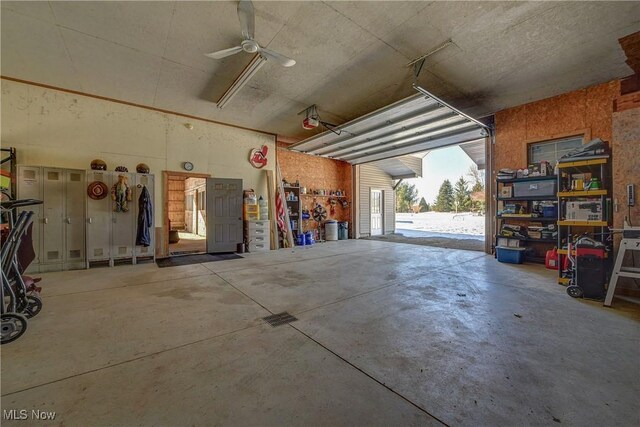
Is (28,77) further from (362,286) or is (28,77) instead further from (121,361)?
(362,286)

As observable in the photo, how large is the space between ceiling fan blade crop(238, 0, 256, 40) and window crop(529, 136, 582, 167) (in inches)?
253

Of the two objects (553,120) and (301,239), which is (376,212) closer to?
(301,239)

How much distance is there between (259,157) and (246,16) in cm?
501

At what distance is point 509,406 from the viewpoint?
1479 mm

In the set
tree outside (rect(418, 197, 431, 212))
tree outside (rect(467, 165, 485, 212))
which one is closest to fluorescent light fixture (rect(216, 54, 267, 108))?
tree outside (rect(467, 165, 485, 212))

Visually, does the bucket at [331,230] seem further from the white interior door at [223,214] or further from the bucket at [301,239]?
the white interior door at [223,214]

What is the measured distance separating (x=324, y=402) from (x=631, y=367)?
232 cm

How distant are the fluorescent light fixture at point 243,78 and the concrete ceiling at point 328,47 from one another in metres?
0.16

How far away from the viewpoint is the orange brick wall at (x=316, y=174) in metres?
9.13

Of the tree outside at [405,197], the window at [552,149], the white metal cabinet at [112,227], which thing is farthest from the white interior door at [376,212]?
the tree outside at [405,197]

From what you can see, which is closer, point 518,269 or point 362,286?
point 362,286

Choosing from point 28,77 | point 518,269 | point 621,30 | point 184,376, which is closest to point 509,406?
point 184,376

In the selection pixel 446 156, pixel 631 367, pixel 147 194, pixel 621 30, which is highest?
pixel 446 156

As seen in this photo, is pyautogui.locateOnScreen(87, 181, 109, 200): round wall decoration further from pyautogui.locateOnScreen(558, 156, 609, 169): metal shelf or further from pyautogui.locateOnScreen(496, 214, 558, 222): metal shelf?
pyautogui.locateOnScreen(496, 214, 558, 222): metal shelf
